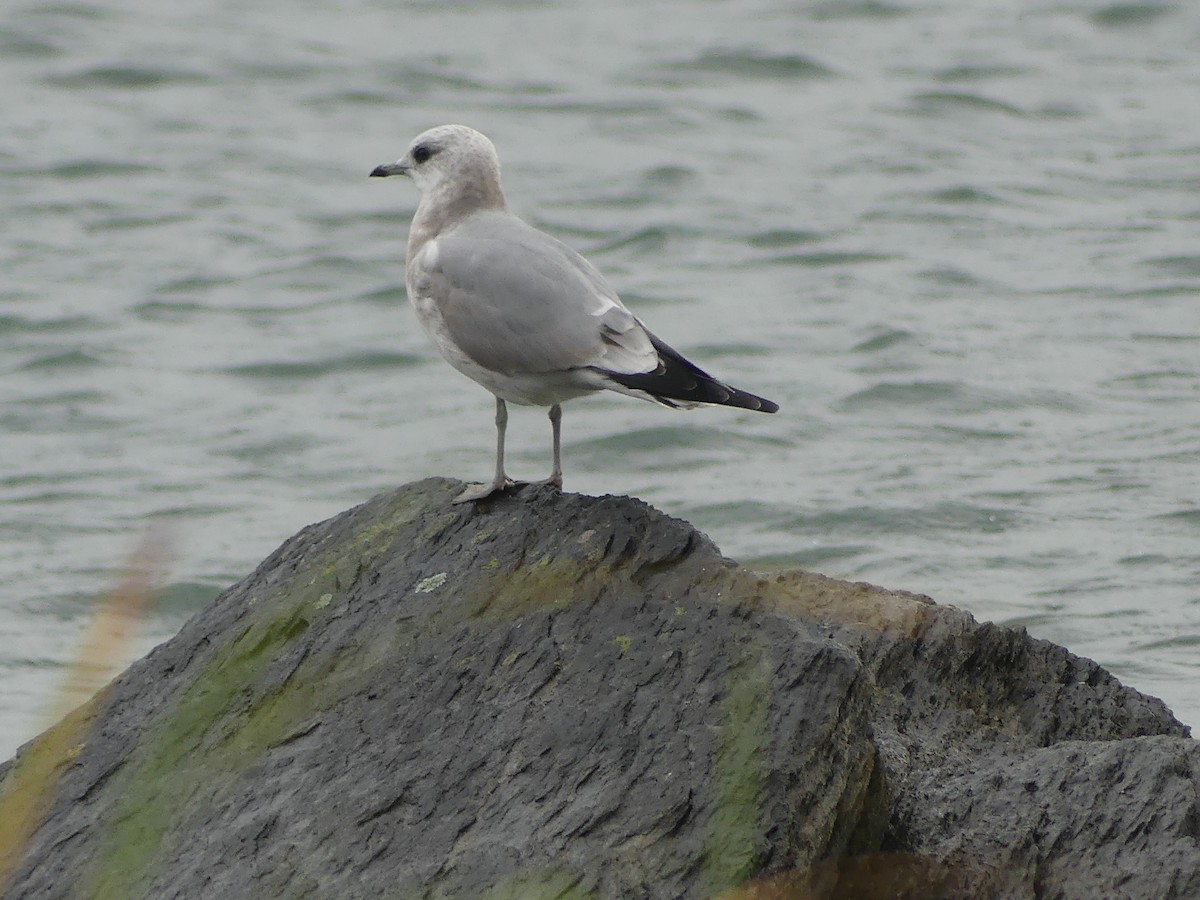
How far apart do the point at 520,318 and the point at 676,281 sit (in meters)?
8.23

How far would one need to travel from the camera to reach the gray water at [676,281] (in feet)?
29.9

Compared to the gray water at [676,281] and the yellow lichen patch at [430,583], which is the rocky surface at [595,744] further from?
the gray water at [676,281]

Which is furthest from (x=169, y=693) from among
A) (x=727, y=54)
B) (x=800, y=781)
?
(x=727, y=54)

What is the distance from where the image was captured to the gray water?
29.9 feet

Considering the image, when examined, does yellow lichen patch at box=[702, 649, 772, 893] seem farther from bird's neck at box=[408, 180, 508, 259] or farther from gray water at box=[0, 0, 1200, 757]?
gray water at box=[0, 0, 1200, 757]

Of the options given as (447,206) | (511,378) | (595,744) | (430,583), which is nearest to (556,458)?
(511,378)

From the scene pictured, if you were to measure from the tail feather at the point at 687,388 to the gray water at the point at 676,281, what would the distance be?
68.4 inches

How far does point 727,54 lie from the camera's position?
17500 mm

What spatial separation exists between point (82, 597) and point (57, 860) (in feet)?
15.5

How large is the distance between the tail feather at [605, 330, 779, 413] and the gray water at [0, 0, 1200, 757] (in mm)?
1736

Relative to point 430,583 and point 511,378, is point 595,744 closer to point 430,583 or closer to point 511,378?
point 430,583

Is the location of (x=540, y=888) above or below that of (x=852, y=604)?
below

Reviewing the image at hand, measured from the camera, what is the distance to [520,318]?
4.76 metres

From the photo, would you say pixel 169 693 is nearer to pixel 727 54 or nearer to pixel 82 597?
pixel 82 597
